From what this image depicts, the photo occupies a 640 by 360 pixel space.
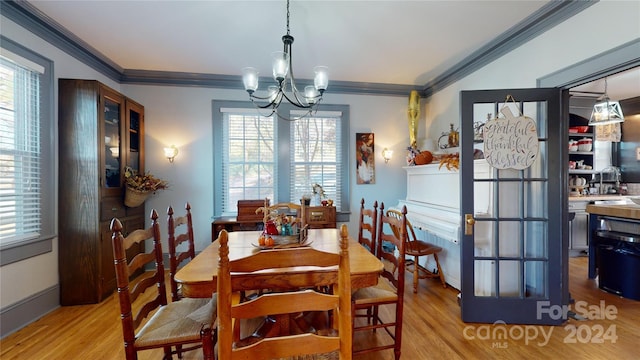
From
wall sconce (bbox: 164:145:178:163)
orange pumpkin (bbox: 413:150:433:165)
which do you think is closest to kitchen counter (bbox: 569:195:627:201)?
orange pumpkin (bbox: 413:150:433:165)

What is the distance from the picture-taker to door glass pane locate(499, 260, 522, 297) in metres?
2.48

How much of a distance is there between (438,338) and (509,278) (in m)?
0.96

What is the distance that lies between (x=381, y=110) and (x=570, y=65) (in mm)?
2421

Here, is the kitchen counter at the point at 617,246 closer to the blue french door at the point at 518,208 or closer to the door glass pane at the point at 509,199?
the blue french door at the point at 518,208

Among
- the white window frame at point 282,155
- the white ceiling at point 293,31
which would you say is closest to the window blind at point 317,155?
the white window frame at point 282,155

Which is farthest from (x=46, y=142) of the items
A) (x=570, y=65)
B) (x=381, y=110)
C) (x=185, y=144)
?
(x=570, y=65)

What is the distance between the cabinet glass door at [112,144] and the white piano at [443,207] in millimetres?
3768

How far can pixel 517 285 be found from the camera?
2484 mm

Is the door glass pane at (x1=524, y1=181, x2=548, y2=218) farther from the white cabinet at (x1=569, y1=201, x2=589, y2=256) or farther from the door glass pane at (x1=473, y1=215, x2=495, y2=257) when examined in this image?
the white cabinet at (x1=569, y1=201, x2=589, y2=256)

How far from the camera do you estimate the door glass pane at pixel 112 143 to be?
3084mm

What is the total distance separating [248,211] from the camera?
3781 mm

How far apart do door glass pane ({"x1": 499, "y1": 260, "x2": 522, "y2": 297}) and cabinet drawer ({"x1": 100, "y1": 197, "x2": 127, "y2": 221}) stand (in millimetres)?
4178

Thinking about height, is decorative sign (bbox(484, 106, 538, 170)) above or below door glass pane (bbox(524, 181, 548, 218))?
above

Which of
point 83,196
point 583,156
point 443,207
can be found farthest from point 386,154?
point 83,196
